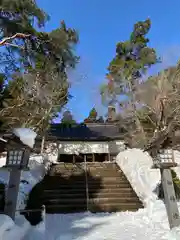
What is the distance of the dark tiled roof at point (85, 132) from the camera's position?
18781mm

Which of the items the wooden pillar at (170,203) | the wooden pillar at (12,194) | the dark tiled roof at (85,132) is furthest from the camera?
the dark tiled roof at (85,132)

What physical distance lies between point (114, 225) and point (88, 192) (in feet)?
9.23

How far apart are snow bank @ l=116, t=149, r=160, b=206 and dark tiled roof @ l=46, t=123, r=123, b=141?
6.46 m

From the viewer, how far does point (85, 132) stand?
20484mm

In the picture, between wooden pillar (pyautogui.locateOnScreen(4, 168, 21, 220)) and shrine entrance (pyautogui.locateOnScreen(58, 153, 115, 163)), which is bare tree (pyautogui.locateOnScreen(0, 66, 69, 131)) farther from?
wooden pillar (pyautogui.locateOnScreen(4, 168, 21, 220))

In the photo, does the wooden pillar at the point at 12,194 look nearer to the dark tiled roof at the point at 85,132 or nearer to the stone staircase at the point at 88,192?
the stone staircase at the point at 88,192

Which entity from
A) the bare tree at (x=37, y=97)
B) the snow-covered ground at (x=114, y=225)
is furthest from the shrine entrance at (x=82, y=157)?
the snow-covered ground at (x=114, y=225)

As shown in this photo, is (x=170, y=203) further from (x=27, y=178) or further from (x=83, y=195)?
(x=27, y=178)

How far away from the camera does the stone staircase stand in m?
8.34

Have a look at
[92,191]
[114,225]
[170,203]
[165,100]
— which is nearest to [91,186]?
[92,191]

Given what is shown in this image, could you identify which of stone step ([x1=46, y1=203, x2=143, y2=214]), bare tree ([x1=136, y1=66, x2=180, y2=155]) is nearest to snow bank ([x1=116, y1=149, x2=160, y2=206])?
stone step ([x1=46, y1=203, x2=143, y2=214])

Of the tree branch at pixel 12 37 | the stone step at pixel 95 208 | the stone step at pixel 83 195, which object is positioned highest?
the tree branch at pixel 12 37

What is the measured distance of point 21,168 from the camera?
19.5 feet

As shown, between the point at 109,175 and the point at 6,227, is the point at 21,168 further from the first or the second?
the point at 109,175
